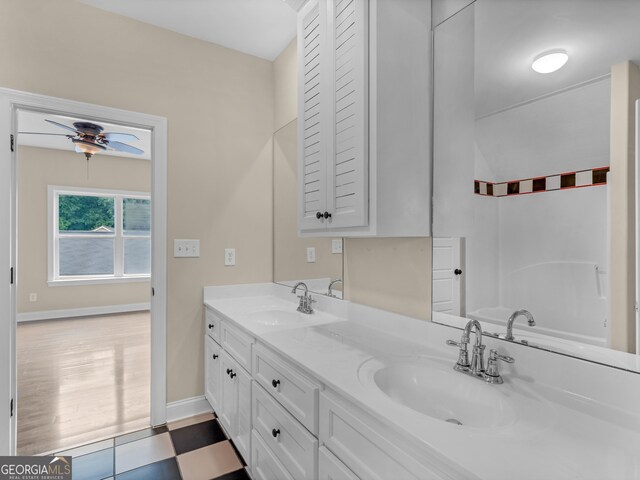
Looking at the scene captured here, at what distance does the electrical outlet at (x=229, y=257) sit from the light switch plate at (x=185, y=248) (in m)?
0.20

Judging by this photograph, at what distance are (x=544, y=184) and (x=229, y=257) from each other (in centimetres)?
198

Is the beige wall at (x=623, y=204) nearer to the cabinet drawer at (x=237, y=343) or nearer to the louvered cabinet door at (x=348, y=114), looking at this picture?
the louvered cabinet door at (x=348, y=114)

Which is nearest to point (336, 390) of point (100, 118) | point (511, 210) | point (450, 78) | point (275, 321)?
point (511, 210)

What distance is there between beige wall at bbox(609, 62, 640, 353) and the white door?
Answer: 0.45 metres

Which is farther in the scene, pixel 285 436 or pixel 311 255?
pixel 311 255

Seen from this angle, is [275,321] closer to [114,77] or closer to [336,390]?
[336,390]

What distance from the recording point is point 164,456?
6.00 feet

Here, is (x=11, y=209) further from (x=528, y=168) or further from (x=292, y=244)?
(x=528, y=168)

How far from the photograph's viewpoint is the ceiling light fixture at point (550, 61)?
94cm

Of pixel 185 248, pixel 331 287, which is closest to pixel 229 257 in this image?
pixel 185 248

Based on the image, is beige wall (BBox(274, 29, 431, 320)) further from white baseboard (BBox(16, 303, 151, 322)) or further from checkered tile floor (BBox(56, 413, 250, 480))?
white baseboard (BBox(16, 303, 151, 322))

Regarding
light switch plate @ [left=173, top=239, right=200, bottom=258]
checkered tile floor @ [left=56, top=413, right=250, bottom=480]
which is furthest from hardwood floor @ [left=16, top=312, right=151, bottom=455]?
light switch plate @ [left=173, top=239, right=200, bottom=258]

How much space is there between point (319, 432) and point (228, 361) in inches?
37.7

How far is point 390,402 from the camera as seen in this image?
83cm
